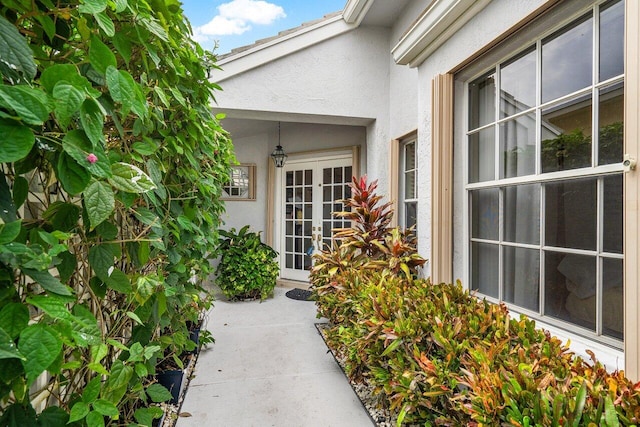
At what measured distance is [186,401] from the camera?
95.0 inches

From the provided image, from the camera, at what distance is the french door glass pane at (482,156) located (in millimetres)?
2333

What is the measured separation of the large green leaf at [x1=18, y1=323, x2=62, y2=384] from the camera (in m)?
0.57

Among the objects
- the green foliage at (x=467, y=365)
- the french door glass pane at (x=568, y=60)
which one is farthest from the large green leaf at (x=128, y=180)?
the french door glass pane at (x=568, y=60)

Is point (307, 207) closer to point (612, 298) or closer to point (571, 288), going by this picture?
point (571, 288)

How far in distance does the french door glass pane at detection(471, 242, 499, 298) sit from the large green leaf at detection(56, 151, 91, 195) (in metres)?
2.34

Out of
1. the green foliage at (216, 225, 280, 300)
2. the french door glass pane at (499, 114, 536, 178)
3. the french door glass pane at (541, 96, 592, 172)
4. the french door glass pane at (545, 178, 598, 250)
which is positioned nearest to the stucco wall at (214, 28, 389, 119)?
the green foliage at (216, 225, 280, 300)

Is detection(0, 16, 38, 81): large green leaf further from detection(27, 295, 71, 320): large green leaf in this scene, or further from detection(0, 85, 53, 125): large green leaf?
detection(27, 295, 71, 320): large green leaf

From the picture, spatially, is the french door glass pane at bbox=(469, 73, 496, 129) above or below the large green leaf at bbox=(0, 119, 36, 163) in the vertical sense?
above

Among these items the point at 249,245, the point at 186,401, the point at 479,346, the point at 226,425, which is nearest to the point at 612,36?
the point at 479,346

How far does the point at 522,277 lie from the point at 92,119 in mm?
2296

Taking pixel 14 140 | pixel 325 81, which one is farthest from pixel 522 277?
pixel 325 81

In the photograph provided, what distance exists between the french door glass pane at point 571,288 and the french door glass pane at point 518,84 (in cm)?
94

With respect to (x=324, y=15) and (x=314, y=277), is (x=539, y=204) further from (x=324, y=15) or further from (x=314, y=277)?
(x=324, y=15)

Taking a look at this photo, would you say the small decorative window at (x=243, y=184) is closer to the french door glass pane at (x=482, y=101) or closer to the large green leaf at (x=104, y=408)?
the french door glass pane at (x=482, y=101)
